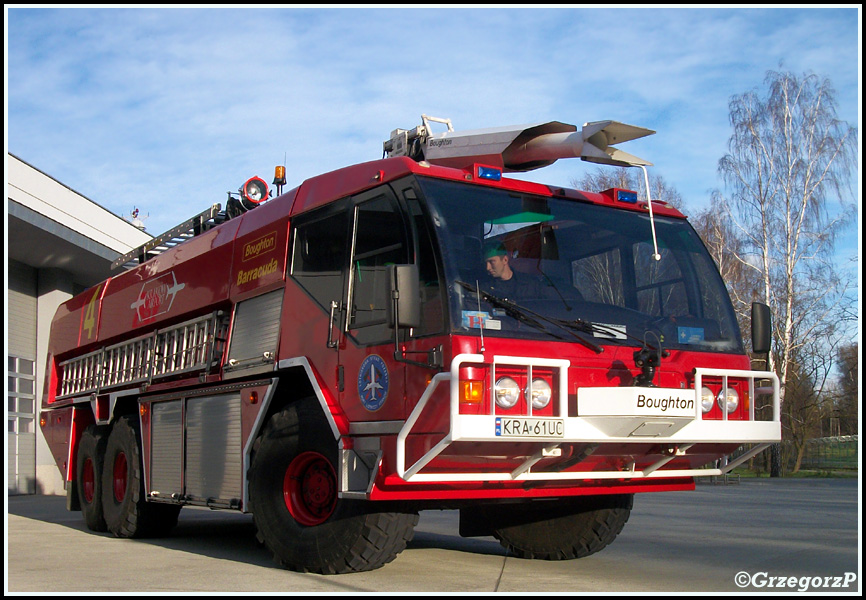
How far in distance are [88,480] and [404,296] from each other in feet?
24.1

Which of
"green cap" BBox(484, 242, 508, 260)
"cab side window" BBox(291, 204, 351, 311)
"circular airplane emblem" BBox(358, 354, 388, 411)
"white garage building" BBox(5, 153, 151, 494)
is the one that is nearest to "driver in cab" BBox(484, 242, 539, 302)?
"green cap" BBox(484, 242, 508, 260)

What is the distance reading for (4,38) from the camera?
678cm

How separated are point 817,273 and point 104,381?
22.1 metres

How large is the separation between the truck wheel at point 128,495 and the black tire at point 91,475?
0.92 feet

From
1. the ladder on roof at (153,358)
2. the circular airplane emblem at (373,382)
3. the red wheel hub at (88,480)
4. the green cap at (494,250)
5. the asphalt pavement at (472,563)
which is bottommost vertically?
the asphalt pavement at (472,563)

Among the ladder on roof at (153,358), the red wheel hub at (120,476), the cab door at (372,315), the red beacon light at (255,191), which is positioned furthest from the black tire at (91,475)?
the cab door at (372,315)

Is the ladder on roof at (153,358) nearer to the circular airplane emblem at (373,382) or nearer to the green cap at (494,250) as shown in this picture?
the circular airplane emblem at (373,382)

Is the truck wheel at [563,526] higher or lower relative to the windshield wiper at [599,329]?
lower

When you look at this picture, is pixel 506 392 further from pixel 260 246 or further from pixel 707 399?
pixel 260 246

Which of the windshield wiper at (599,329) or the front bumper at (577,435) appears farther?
the windshield wiper at (599,329)

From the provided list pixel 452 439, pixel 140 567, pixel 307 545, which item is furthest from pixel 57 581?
pixel 452 439

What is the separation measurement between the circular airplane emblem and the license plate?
935 millimetres

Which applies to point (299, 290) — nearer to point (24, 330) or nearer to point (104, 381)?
point (104, 381)

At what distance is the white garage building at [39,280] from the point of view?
19.0 m
